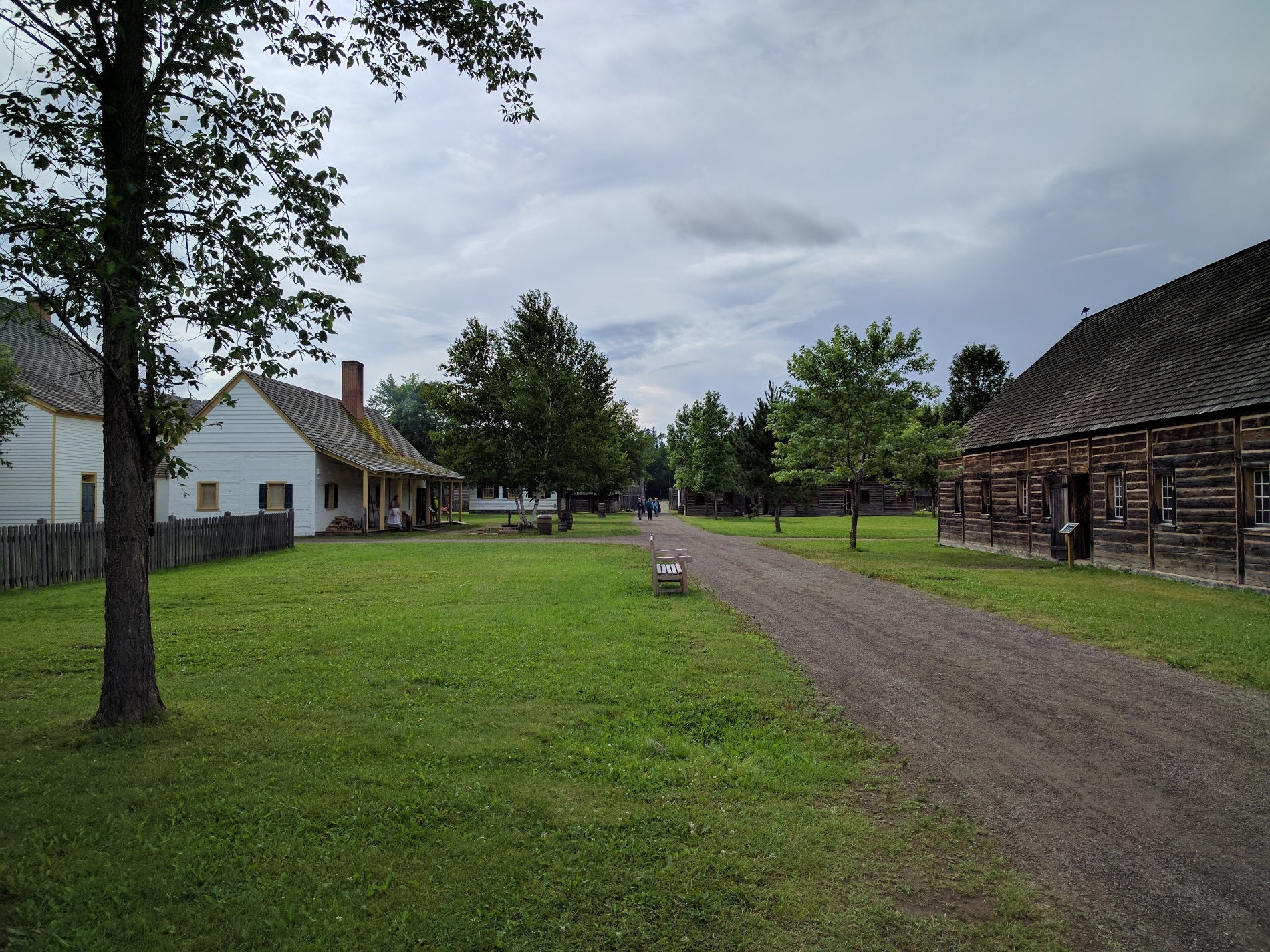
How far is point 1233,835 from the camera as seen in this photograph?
174 inches

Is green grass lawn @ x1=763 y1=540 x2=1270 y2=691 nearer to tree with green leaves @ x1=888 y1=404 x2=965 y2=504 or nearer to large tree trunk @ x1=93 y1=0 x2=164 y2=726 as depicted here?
tree with green leaves @ x1=888 y1=404 x2=965 y2=504

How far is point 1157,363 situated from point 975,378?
34.1 meters

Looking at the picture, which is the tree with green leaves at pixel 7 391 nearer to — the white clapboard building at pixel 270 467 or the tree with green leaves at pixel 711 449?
the white clapboard building at pixel 270 467

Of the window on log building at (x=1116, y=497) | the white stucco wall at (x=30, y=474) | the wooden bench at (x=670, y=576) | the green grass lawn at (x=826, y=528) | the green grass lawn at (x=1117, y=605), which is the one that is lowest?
the green grass lawn at (x=826, y=528)

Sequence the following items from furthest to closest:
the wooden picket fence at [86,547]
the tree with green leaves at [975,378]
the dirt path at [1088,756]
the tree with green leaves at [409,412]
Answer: the tree with green leaves at [409,412], the tree with green leaves at [975,378], the wooden picket fence at [86,547], the dirt path at [1088,756]

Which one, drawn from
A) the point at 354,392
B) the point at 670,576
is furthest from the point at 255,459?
the point at 670,576

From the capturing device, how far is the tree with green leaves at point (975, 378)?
5122cm

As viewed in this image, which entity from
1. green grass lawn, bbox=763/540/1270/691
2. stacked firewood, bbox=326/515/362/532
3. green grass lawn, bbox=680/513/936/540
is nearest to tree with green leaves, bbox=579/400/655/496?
green grass lawn, bbox=680/513/936/540

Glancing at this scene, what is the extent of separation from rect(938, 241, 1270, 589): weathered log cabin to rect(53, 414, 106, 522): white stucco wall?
107ft

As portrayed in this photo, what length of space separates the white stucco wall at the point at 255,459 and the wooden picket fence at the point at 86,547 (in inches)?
376

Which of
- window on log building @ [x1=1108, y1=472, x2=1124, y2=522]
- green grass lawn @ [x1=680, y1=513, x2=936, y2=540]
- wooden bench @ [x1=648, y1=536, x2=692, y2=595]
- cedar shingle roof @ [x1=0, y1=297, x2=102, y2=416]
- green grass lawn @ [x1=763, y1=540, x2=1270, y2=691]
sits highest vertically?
cedar shingle roof @ [x1=0, y1=297, x2=102, y2=416]

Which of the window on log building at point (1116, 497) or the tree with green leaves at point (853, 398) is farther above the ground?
the tree with green leaves at point (853, 398)

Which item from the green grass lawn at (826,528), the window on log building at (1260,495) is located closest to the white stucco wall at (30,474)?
the green grass lawn at (826,528)

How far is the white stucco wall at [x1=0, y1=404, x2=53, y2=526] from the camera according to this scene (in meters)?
25.6
